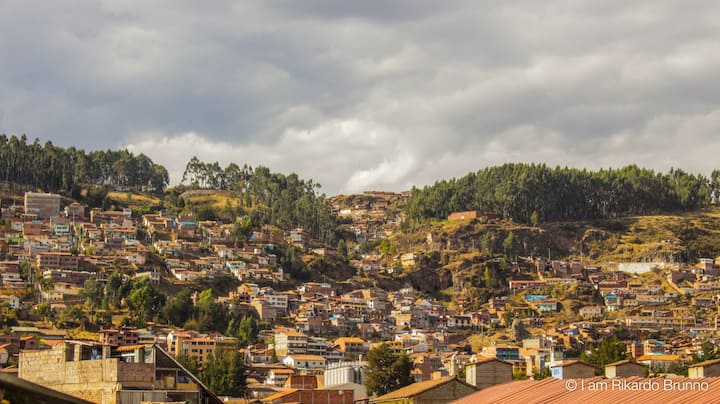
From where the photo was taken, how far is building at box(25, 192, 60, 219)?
151375 millimetres

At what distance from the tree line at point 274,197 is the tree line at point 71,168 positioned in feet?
28.5

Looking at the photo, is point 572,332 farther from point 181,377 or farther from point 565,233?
point 181,377

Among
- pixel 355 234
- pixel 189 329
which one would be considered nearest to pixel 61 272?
pixel 189 329

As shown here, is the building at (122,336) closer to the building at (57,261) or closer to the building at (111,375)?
the building at (57,261)

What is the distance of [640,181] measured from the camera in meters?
179

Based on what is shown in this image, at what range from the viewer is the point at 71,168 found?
171m

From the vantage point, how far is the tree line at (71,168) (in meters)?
163

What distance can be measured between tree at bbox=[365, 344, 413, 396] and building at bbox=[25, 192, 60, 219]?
8883cm

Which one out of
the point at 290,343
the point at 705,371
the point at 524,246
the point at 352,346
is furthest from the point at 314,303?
the point at 705,371

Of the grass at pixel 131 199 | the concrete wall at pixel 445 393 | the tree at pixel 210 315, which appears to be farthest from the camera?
the grass at pixel 131 199

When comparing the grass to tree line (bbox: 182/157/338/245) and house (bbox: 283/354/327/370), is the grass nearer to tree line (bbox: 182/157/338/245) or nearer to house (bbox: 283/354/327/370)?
tree line (bbox: 182/157/338/245)

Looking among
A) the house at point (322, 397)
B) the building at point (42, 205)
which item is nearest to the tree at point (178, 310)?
Answer: the building at point (42, 205)

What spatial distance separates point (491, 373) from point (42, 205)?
123430mm

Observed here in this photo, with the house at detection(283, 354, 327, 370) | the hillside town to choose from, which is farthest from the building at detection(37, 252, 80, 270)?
the house at detection(283, 354, 327, 370)
